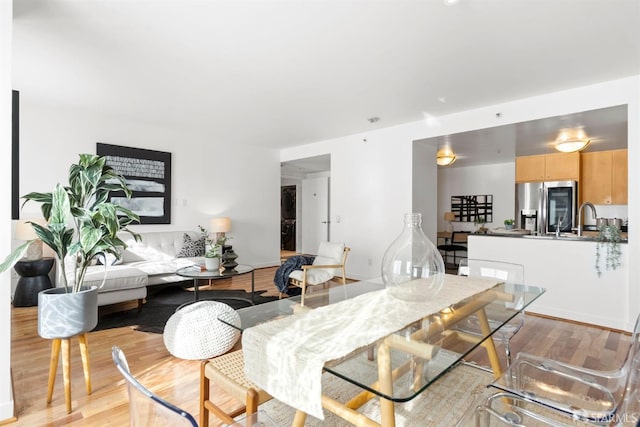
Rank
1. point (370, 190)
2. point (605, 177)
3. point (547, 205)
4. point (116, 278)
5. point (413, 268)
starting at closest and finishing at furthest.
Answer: point (413, 268), point (116, 278), point (370, 190), point (605, 177), point (547, 205)

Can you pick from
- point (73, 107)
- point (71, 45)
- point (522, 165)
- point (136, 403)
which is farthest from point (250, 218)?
point (136, 403)

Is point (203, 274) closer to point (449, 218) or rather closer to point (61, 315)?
point (61, 315)

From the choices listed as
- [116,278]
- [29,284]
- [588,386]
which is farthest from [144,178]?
[588,386]

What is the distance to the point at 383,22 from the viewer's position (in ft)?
7.60

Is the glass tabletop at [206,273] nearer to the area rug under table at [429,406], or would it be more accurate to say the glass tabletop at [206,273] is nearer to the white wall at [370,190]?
the area rug under table at [429,406]

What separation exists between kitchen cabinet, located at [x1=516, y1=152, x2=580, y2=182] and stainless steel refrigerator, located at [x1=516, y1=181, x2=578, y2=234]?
106 millimetres

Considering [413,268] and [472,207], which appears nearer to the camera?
[413,268]

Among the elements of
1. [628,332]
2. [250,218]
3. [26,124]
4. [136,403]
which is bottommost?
[628,332]

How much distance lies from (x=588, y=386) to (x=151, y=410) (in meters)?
1.86

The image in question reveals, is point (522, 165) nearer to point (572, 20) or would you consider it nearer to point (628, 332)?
point (628, 332)

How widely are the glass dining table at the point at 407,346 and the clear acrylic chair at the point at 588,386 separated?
246 millimetres

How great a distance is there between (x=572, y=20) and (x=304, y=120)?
3199mm

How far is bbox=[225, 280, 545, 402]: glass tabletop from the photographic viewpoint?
1015 mm

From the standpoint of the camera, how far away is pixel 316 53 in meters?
2.76
